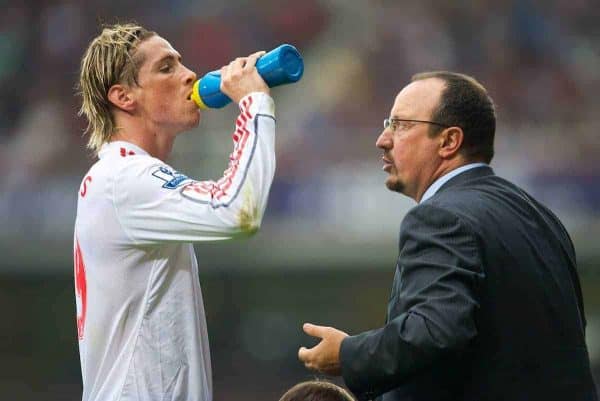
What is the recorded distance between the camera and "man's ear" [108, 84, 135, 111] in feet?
9.16

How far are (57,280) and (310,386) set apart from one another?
200 inches

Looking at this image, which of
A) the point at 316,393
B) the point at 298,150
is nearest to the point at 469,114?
→ the point at 316,393

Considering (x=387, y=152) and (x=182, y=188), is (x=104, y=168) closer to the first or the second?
(x=182, y=188)

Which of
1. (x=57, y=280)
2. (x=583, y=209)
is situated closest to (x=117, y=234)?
(x=57, y=280)

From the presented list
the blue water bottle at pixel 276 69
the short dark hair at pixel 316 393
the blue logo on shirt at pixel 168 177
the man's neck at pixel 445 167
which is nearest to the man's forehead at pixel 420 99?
the man's neck at pixel 445 167

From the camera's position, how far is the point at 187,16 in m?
8.48

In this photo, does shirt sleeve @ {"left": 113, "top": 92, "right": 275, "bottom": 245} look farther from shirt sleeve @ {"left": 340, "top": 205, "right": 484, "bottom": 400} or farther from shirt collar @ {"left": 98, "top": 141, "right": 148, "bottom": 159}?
shirt sleeve @ {"left": 340, "top": 205, "right": 484, "bottom": 400}

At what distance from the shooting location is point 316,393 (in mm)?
2811

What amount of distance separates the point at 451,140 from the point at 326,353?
649 millimetres

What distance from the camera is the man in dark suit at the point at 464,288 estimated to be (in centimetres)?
236

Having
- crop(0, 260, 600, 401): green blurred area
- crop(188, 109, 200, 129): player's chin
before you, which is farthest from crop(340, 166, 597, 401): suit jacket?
crop(0, 260, 600, 401): green blurred area

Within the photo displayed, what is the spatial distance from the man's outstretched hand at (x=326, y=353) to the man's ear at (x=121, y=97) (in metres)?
0.78

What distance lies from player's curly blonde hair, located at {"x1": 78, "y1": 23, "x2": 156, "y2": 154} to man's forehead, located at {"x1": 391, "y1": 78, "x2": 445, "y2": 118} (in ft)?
2.35

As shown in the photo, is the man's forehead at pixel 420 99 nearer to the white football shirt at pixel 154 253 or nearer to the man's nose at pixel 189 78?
the white football shirt at pixel 154 253
